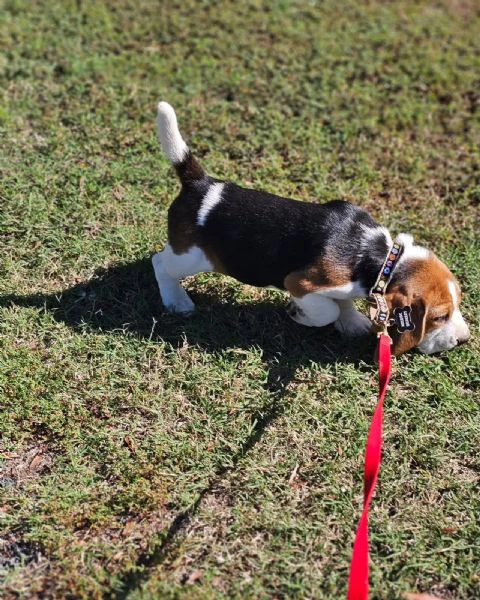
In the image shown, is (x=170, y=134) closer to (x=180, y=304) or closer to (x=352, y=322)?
(x=180, y=304)

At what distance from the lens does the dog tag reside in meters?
4.65

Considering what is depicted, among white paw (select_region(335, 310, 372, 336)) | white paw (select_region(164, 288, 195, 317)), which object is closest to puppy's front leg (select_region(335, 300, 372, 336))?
white paw (select_region(335, 310, 372, 336))

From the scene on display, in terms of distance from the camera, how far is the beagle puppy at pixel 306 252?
4.74 metres

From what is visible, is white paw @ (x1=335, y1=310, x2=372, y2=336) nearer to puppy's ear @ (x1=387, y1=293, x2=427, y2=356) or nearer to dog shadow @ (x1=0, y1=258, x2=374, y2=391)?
dog shadow @ (x1=0, y1=258, x2=374, y2=391)

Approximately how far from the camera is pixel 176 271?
520 cm

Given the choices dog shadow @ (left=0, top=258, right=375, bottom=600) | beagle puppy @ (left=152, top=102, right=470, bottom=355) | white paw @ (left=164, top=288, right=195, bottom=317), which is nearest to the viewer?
beagle puppy @ (left=152, top=102, right=470, bottom=355)

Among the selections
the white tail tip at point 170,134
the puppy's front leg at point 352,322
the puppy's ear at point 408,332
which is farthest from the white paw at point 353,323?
the white tail tip at point 170,134

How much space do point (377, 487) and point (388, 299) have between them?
1.16 meters

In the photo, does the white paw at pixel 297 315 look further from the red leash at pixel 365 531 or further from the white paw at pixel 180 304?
the red leash at pixel 365 531

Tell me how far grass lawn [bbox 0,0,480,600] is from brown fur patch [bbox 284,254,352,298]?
634 mm

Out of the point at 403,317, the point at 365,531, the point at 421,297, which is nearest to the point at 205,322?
the point at 403,317

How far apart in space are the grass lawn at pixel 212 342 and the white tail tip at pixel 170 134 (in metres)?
1.13

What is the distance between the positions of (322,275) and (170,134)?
136 cm

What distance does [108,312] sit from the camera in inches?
215
